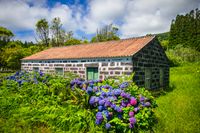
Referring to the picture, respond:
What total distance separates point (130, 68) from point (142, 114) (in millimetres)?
5578

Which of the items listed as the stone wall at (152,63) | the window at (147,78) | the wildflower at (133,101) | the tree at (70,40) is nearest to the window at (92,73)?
the stone wall at (152,63)

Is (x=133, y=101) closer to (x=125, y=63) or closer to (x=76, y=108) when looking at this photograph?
(x=76, y=108)

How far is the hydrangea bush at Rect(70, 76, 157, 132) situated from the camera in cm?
482

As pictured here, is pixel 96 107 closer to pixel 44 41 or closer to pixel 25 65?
pixel 25 65

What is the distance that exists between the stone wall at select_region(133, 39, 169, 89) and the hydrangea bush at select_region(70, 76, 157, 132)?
5.27m

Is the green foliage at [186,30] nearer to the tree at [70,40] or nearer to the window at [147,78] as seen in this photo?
the tree at [70,40]

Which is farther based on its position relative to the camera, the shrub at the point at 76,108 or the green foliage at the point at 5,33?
the green foliage at the point at 5,33

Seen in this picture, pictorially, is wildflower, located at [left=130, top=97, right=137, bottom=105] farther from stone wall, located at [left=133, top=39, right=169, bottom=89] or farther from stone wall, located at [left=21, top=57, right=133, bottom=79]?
stone wall, located at [left=133, top=39, right=169, bottom=89]

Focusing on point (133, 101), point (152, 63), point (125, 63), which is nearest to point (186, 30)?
point (152, 63)

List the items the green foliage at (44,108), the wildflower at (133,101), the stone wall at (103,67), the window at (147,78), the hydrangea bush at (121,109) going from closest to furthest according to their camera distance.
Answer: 1. the hydrangea bush at (121,109)
2. the green foliage at (44,108)
3. the wildflower at (133,101)
4. the stone wall at (103,67)
5. the window at (147,78)

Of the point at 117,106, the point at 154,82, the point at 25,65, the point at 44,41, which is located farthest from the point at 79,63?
the point at 44,41

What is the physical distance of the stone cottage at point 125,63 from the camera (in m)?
10.9

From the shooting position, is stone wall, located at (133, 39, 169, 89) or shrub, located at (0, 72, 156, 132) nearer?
shrub, located at (0, 72, 156, 132)

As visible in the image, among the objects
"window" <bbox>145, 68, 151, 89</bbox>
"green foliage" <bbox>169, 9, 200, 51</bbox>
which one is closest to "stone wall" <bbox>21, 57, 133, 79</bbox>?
"window" <bbox>145, 68, 151, 89</bbox>
